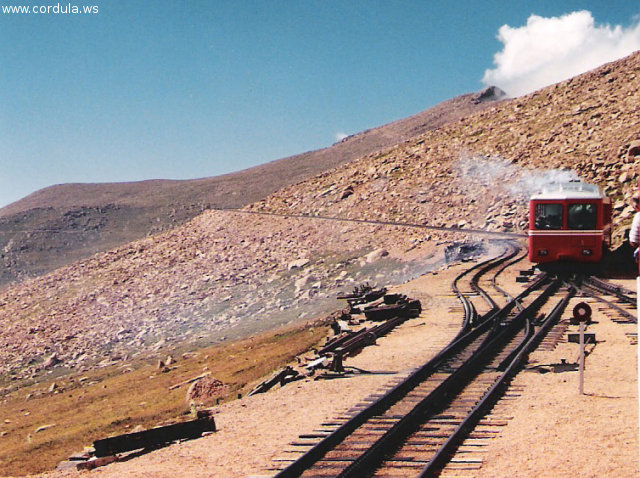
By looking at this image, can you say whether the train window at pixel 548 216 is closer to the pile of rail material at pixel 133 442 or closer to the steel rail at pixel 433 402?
the steel rail at pixel 433 402

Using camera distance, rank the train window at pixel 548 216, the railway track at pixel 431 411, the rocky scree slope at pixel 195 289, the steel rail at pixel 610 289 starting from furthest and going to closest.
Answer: the rocky scree slope at pixel 195 289, the train window at pixel 548 216, the steel rail at pixel 610 289, the railway track at pixel 431 411

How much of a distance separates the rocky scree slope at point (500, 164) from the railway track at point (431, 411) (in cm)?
2332

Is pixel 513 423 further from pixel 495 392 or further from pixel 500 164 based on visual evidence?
pixel 500 164

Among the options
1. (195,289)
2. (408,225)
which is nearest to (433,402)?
(195,289)

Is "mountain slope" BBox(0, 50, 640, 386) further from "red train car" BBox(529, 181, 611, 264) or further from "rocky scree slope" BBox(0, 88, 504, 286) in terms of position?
"rocky scree slope" BBox(0, 88, 504, 286)

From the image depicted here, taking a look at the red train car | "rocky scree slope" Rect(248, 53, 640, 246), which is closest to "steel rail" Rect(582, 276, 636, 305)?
the red train car

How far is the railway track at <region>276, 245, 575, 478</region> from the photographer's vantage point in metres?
9.50

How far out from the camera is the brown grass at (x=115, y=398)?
18797 mm

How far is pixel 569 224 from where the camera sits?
25781 mm

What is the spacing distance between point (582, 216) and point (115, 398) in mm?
A: 17485

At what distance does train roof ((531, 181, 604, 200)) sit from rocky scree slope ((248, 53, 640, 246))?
525 inches

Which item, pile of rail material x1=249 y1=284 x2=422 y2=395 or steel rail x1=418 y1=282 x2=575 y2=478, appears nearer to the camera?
steel rail x1=418 y1=282 x2=575 y2=478

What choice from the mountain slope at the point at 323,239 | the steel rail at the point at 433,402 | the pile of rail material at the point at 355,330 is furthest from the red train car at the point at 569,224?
the mountain slope at the point at 323,239

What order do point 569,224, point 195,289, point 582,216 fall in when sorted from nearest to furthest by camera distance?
point 582,216 → point 569,224 → point 195,289
